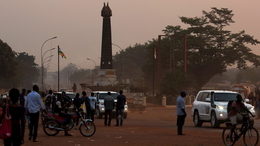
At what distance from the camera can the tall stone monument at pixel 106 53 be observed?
265ft

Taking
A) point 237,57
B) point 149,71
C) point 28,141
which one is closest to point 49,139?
point 28,141

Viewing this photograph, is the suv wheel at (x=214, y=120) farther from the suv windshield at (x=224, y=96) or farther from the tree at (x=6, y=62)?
the tree at (x=6, y=62)

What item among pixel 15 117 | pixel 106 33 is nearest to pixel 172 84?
pixel 106 33

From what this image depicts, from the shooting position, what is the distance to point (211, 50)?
3570 inches

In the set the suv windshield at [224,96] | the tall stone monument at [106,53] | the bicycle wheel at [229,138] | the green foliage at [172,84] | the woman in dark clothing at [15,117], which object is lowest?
the bicycle wheel at [229,138]

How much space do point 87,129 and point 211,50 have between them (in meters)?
73.2

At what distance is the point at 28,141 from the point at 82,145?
2.16 meters

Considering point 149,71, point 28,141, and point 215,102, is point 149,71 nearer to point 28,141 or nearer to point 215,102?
point 215,102

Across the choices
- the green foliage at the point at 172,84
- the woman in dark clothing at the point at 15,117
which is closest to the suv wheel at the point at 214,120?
the woman in dark clothing at the point at 15,117

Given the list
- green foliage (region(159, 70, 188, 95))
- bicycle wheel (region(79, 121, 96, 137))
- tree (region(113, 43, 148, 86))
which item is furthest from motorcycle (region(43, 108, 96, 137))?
tree (region(113, 43, 148, 86))

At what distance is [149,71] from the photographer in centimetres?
10156

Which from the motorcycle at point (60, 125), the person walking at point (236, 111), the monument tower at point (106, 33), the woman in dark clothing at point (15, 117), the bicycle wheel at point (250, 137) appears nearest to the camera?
the woman in dark clothing at point (15, 117)

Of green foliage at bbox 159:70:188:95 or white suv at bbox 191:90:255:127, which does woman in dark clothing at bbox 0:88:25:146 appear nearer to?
white suv at bbox 191:90:255:127

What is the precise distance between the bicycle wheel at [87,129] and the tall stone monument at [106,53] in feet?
201
